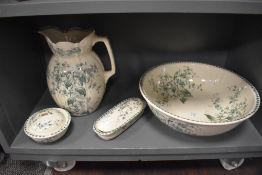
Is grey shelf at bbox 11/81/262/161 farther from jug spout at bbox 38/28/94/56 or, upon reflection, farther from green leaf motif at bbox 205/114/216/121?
jug spout at bbox 38/28/94/56

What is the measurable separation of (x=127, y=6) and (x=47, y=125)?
305mm

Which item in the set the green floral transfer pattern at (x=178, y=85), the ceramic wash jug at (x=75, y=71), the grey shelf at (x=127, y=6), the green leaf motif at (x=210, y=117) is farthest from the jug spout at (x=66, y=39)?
the green leaf motif at (x=210, y=117)

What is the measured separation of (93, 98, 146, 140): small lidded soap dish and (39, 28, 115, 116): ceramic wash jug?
5 cm

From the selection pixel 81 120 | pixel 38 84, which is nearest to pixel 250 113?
pixel 81 120

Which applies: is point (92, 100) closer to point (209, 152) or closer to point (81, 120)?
point (81, 120)

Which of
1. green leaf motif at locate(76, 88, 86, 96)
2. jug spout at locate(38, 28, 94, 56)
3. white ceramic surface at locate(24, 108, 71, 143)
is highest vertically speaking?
jug spout at locate(38, 28, 94, 56)

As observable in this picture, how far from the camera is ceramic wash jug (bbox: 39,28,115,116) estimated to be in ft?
1.60

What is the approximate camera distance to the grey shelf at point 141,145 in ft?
1.62

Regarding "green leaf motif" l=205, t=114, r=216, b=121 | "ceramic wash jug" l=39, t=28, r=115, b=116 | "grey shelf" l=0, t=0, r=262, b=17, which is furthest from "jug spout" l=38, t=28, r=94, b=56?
"green leaf motif" l=205, t=114, r=216, b=121

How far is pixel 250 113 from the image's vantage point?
0.46 metres

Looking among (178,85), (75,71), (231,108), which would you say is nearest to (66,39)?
(75,71)

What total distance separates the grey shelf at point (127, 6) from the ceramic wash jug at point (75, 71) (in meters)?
0.11

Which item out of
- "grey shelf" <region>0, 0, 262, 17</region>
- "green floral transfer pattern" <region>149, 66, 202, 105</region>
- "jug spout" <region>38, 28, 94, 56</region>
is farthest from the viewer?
"green floral transfer pattern" <region>149, 66, 202, 105</region>

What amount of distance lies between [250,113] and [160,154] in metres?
0.19
